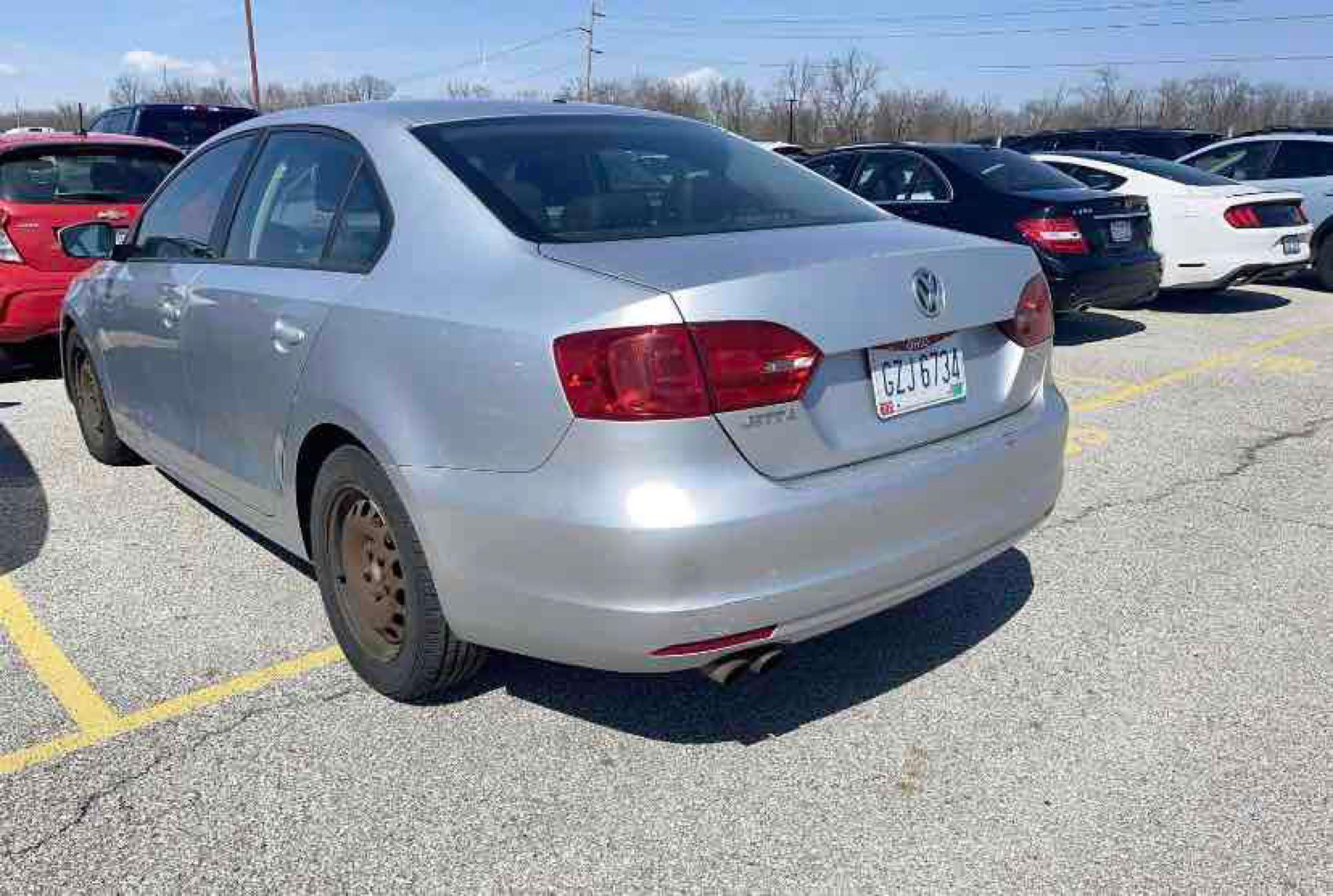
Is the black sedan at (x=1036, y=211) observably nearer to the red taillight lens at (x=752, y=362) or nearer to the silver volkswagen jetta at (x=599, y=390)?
the silver volkswagen jetta at (x=599, y=390)

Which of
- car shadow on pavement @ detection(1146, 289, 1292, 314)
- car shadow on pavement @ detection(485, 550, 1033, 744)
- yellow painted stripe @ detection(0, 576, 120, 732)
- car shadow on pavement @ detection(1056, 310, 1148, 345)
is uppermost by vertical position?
car shadow on pavement @ detection(1146, 289, 1292, 314)

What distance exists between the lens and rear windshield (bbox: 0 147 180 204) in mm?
6871

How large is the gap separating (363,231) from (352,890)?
1.66 meters

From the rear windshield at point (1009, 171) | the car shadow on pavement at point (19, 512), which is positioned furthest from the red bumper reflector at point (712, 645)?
the rear windshield at point (1009, 171)

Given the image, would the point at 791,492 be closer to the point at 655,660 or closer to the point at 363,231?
the point at 655,660

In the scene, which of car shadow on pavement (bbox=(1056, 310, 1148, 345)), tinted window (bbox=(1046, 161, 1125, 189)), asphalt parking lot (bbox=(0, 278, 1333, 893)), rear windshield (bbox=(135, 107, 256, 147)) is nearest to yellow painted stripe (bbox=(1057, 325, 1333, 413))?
car shadow on pavement (bbox=(1056, 310, 1148, 345))

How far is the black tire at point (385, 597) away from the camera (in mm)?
2725

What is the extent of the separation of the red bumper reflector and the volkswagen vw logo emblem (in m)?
0.85

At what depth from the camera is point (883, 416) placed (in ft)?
8.39

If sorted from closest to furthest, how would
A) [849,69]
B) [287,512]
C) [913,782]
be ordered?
[913,782]
[287,512]
[849,69]

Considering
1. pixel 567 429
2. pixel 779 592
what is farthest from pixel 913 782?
Result: pixel 567 429

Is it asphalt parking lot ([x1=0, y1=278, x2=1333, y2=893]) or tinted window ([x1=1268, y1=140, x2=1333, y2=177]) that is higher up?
tinted window ([x1=1268, y1=140, x2=1333, y2=177])

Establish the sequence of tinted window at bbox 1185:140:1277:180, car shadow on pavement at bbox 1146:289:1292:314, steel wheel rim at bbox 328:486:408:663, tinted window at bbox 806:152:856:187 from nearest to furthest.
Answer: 1. steel wheel rim at bbox 328:486:408:663
2. tinted window at bbox 806:152:856:187
3. car shadow on pavement at bbox 1146:289:1292:314
4. tinted window at bbox 1185:140:1277:180

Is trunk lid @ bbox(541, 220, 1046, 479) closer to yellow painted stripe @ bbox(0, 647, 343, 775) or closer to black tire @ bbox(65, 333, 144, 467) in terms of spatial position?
yellow painted stripe @ bbox(0, 647, 343, 775)
